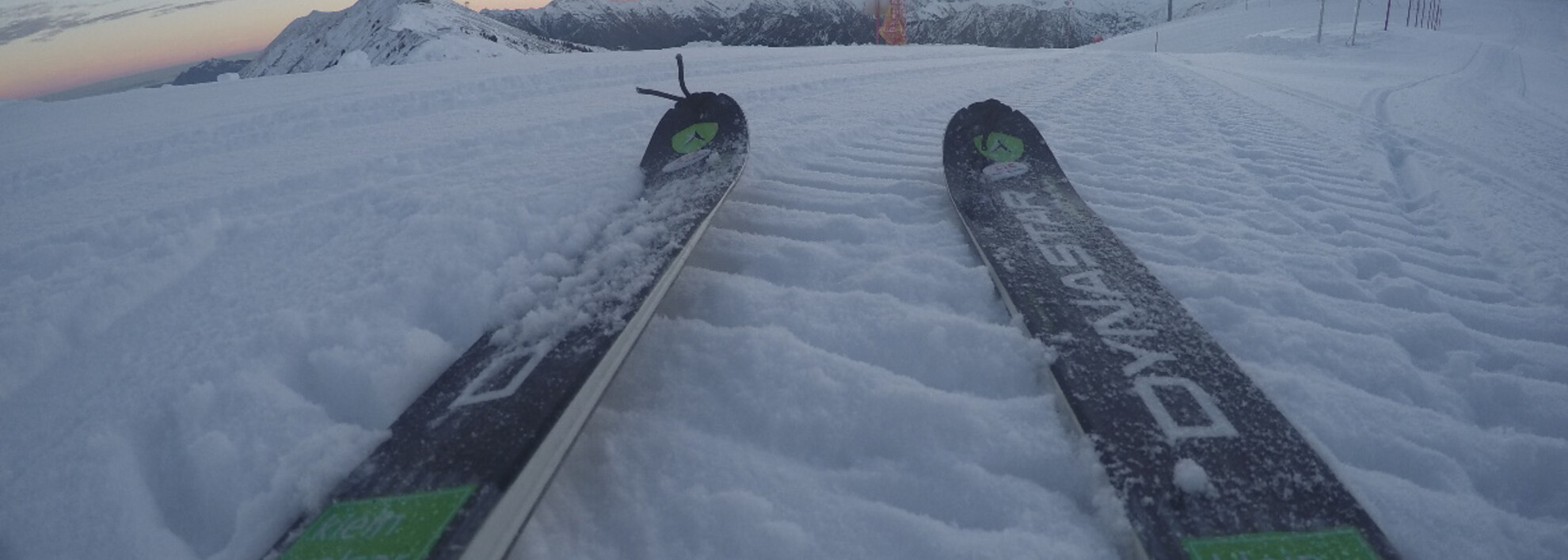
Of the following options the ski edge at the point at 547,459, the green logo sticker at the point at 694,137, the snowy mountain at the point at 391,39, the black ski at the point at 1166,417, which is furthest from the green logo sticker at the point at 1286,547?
the snowy mountain at the point at 391,39

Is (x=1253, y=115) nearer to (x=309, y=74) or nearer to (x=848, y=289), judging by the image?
(x=848, y=289)

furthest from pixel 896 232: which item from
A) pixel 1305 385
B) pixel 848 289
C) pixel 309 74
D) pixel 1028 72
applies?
pixel 309 74

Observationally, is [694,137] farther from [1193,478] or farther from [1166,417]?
[1193,478]

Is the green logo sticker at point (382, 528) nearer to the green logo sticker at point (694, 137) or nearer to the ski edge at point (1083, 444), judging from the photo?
the ski edge at point (1083, 444)

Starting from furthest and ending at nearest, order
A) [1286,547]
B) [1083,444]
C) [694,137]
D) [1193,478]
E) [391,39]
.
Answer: [391,39] < [694,137] < [1083,444] < [1193,478] < [1286,547]

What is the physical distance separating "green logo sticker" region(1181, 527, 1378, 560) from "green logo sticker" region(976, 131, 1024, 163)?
254 centimetres

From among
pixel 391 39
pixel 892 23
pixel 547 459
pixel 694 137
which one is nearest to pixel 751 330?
pixel 547 459

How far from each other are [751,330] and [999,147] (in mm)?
2312

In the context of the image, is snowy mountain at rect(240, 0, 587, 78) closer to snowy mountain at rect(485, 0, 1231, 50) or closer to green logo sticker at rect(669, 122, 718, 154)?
green logo sticker at rect(669, 122, 718, 154)

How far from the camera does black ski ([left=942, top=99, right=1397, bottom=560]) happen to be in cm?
126

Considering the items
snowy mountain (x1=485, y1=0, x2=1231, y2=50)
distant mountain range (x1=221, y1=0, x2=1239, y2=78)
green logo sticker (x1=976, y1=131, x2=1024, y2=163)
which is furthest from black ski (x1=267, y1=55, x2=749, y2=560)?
snowy mountain (x1=485, y1=0, x2=1231, y2=50)

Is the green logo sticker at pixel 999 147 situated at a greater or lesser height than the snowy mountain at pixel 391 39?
lesser

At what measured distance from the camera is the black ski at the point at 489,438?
1227 millimetres

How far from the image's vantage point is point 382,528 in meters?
1.25
